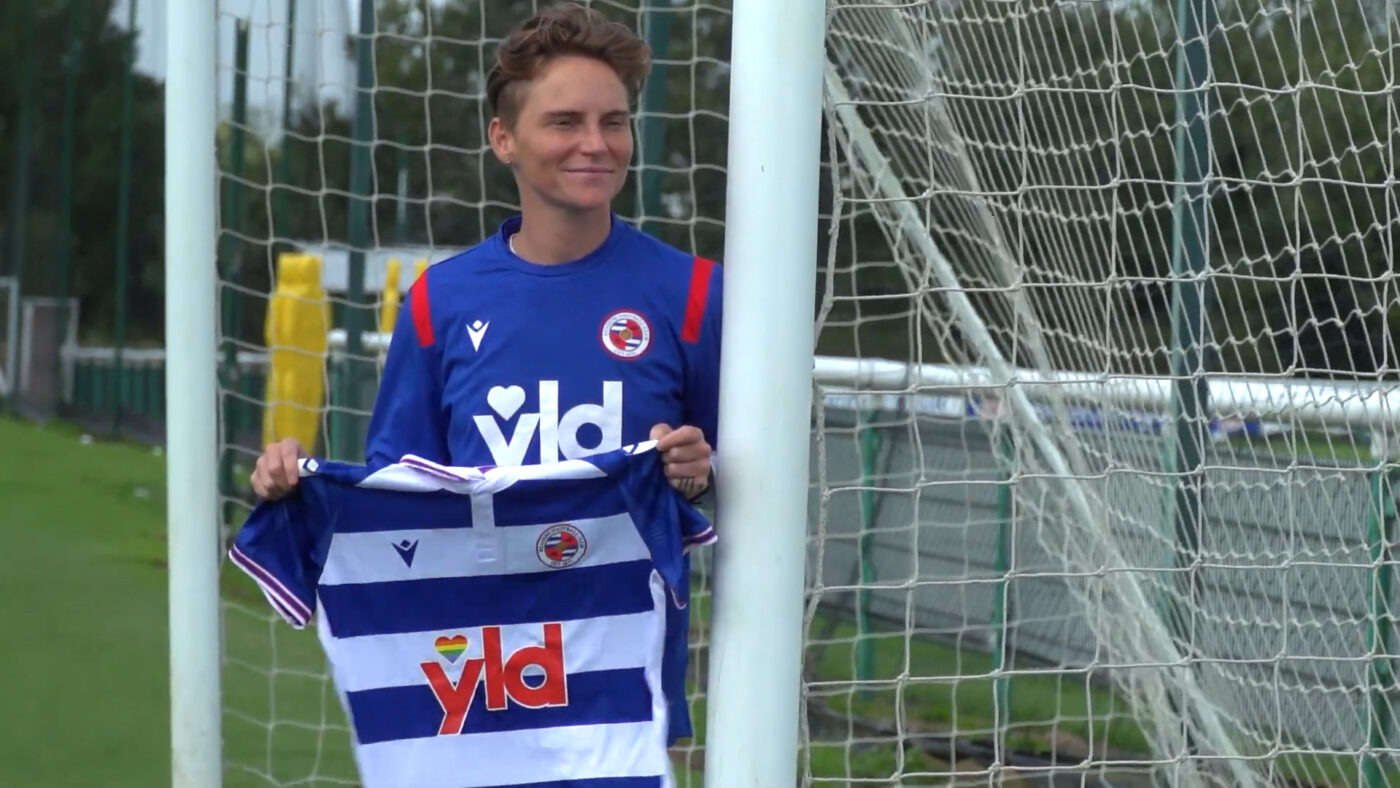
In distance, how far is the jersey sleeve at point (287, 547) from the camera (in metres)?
2.07

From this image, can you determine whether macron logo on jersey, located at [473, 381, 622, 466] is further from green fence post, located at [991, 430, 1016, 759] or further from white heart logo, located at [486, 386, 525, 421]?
green fence post, located at [991, 430, 1016, 759]

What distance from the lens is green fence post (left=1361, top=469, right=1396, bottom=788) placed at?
3148mm

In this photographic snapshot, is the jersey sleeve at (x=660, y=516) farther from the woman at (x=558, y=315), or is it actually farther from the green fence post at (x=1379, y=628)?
the green fence post at (x=1379, y=628)

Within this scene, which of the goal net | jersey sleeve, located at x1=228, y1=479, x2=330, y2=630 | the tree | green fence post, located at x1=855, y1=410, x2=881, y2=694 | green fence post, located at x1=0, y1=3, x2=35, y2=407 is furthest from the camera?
green fence post, located at x1=0, y1=3, x2=35, y2=407

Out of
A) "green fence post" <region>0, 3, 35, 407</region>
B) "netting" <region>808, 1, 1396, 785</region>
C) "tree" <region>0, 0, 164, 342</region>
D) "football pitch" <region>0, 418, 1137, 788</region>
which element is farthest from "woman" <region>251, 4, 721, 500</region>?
"green fence post" <region>0, 3, 35, 407</region>

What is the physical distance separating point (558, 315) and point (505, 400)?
0.42 ft

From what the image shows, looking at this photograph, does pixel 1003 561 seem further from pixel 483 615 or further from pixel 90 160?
pixel 90 160

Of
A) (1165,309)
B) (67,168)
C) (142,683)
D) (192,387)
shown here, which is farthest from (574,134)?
(67,168)

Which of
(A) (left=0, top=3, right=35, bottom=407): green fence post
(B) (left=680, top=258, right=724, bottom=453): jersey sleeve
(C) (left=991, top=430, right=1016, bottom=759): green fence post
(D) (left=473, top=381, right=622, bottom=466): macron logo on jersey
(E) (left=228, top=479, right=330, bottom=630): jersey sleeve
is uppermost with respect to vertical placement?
(A) (left=0, top=3, right=35, bottom=407): green fence post

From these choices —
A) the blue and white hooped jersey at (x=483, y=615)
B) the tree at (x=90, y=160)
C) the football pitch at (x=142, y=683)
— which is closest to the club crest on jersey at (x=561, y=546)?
the blue and white hooped jersey at (x=483, y=615)

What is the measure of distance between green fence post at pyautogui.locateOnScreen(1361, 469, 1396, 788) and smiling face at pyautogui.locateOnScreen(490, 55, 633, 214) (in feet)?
5.65

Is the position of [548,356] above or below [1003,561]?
above

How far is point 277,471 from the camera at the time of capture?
6.64ft

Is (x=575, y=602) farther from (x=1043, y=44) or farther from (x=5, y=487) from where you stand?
(x=5, y=487)
